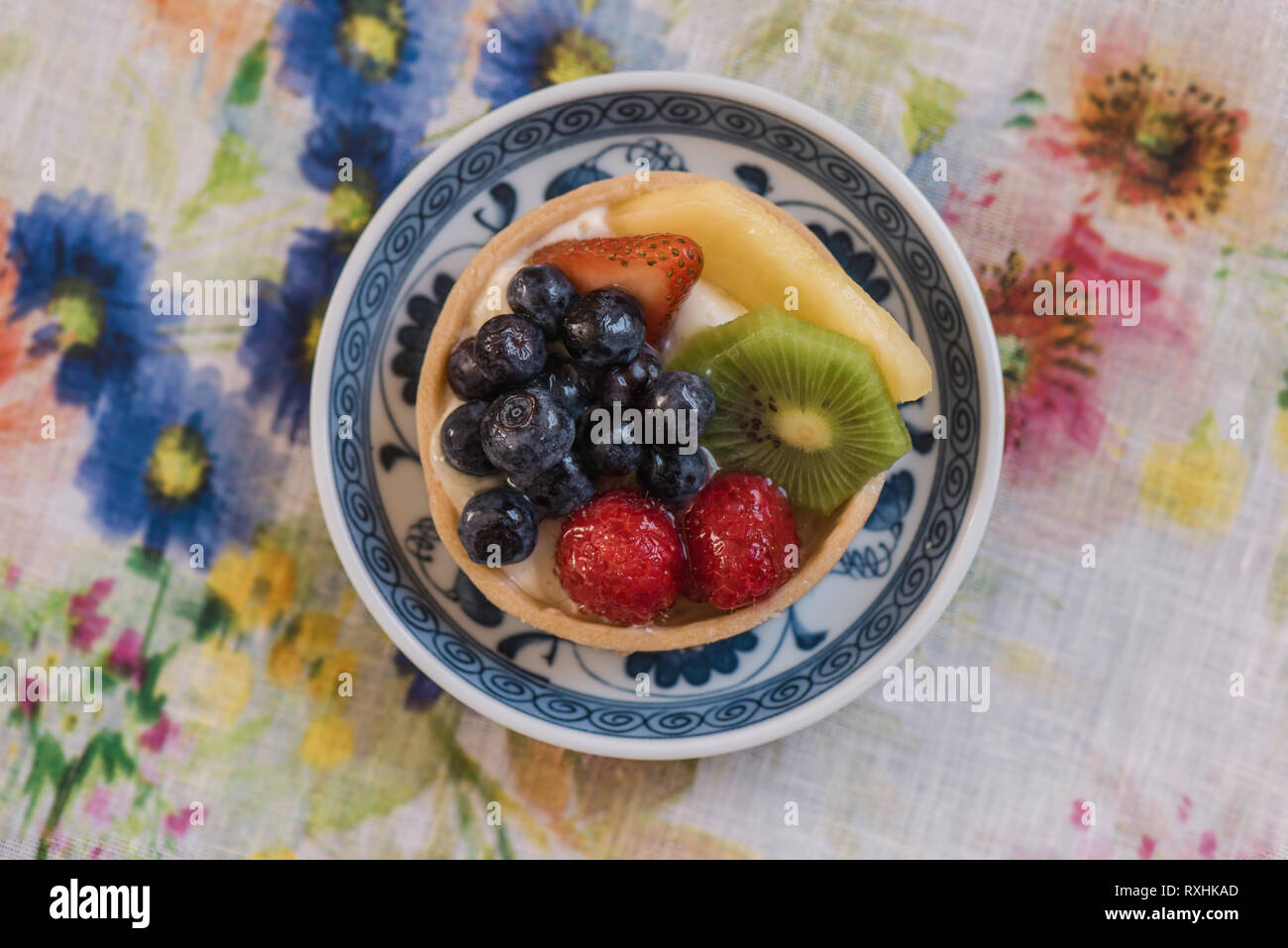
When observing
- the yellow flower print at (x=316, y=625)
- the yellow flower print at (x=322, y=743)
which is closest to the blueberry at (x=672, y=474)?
the yellow flower print at (x=316, y=625)

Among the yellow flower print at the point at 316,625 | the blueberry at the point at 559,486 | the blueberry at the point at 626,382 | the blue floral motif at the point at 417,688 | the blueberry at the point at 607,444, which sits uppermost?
the blueberry at the point at 626,382

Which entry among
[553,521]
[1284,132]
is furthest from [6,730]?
[1284,132]

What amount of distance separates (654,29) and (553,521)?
132 centimetres

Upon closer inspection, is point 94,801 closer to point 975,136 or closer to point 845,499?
point 845,499

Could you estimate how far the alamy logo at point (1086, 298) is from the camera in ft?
8.89

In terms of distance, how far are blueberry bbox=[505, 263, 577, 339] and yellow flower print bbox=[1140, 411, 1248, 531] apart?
1566mm

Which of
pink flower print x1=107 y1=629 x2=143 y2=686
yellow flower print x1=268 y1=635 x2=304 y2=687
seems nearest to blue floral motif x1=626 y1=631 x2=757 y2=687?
yellow flower print x1=268 y1=635 x2=304 y2=687

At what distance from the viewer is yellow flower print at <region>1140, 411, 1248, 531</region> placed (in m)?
2.70

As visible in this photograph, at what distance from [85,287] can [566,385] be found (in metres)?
1.44

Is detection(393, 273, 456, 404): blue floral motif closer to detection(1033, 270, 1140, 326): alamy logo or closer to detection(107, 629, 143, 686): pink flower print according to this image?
detection(107, 629, 143, 686): pink flower print

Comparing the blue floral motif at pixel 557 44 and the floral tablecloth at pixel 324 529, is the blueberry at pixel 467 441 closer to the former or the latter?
the floral tablecloth at pixel 324 529

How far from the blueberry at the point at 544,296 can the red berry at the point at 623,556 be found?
1.24 feet

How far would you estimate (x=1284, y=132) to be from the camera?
2721 mm
